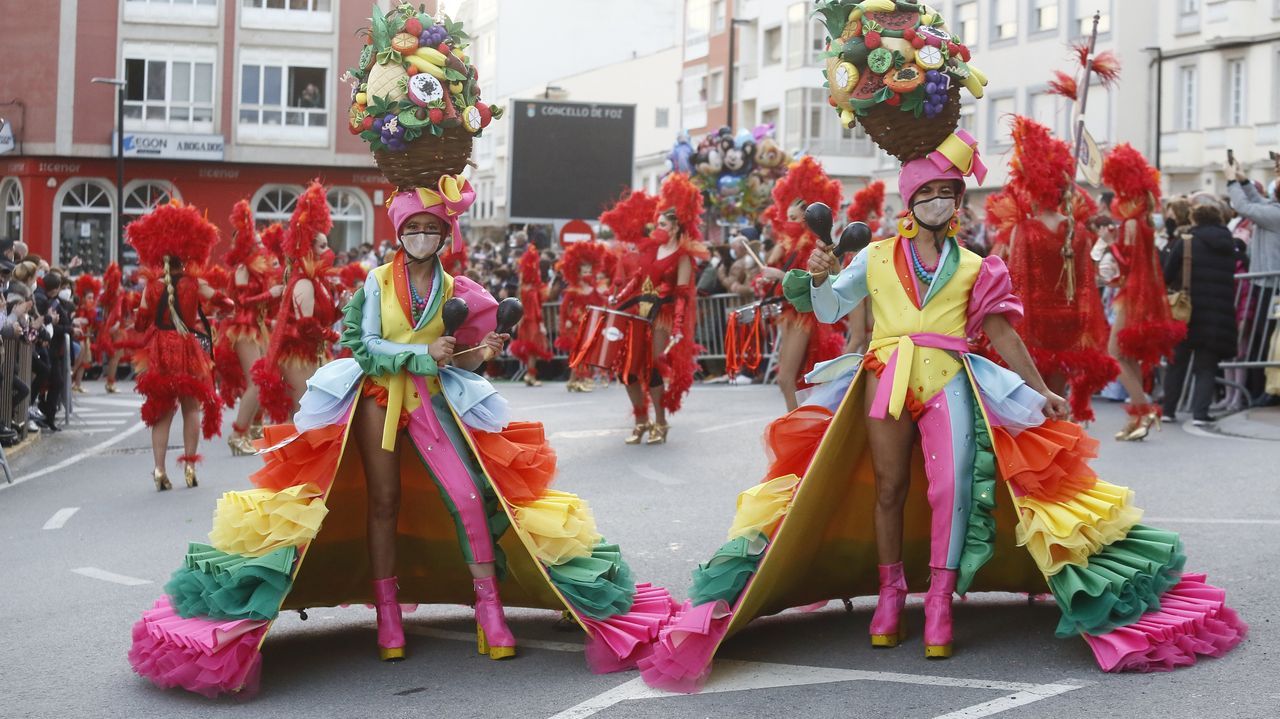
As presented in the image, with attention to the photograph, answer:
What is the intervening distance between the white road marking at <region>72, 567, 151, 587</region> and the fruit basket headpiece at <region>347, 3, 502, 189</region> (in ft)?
10.4

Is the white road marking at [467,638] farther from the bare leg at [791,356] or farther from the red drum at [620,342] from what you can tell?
the red drum at [620,342]

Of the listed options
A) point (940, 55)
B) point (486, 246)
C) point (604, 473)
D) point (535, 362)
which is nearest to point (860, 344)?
point (604, 473)

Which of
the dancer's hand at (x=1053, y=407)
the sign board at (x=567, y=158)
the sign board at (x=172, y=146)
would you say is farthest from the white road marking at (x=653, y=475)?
the sign board at (x=172, y=146)

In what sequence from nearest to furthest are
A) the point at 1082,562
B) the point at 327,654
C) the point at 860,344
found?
the point at 1082,562 < the point at 327,654 < the point at 860,344

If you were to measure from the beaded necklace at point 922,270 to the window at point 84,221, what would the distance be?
139 ft

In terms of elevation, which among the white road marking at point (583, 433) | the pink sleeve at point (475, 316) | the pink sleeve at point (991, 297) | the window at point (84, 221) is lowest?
the white road marking at point (583, 433)

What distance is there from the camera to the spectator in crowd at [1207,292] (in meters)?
14.0

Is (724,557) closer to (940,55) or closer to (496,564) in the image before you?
(496,564)

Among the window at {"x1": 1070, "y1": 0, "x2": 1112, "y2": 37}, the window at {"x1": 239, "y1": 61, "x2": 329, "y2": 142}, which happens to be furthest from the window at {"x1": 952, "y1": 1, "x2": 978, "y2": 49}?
the window at {"x1": 239, "y1": 61, "x2": 329, "y2": 142}

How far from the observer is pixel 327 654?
6414mm

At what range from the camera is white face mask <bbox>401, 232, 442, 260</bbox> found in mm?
6273

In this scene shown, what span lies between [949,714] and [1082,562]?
35.4 inches

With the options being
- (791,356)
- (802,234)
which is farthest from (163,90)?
(791,356)

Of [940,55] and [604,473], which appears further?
[604,473]
